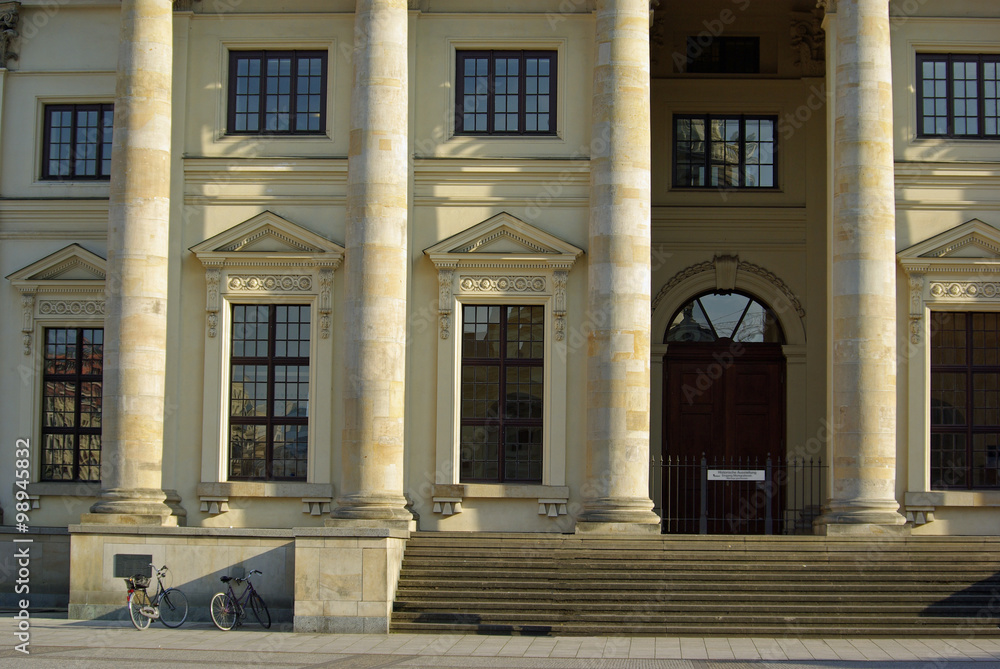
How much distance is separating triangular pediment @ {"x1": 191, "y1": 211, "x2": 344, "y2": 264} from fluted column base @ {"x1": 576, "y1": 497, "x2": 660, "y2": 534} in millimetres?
7796

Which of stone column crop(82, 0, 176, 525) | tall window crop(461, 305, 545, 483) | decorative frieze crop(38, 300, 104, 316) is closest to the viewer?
stone column crop(82, 0, 176, 525)

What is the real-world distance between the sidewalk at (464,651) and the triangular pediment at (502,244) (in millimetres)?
8605

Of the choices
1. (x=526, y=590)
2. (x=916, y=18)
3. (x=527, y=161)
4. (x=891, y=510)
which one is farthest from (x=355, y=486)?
(x=916, y=18)

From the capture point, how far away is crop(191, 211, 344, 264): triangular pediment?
1052 inches

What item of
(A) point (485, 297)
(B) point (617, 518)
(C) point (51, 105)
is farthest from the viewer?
(C) point (51, 105)

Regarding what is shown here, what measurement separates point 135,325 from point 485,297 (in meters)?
7.21

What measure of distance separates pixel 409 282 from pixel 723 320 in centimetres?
871

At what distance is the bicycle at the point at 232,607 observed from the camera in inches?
867

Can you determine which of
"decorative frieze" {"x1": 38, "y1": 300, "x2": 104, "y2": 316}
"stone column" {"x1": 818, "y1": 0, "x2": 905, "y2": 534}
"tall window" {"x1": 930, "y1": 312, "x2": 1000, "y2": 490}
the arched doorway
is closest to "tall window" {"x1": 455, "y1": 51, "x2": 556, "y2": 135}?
"stone column" {"x1": 818, "y1": 0, "x2": 905, "y2": 534}

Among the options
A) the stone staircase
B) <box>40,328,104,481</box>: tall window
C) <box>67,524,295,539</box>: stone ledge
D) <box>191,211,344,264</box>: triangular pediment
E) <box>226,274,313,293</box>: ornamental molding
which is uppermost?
<box>191,211,344,264</box>: triangular pediment

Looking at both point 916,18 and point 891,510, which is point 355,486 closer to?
point 891,510

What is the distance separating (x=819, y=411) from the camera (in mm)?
29797

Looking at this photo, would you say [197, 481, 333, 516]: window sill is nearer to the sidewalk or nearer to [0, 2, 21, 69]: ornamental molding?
the sidewalk

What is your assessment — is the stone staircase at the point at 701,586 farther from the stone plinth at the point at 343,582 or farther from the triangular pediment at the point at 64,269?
the triangular pediment at the point at 64,269
